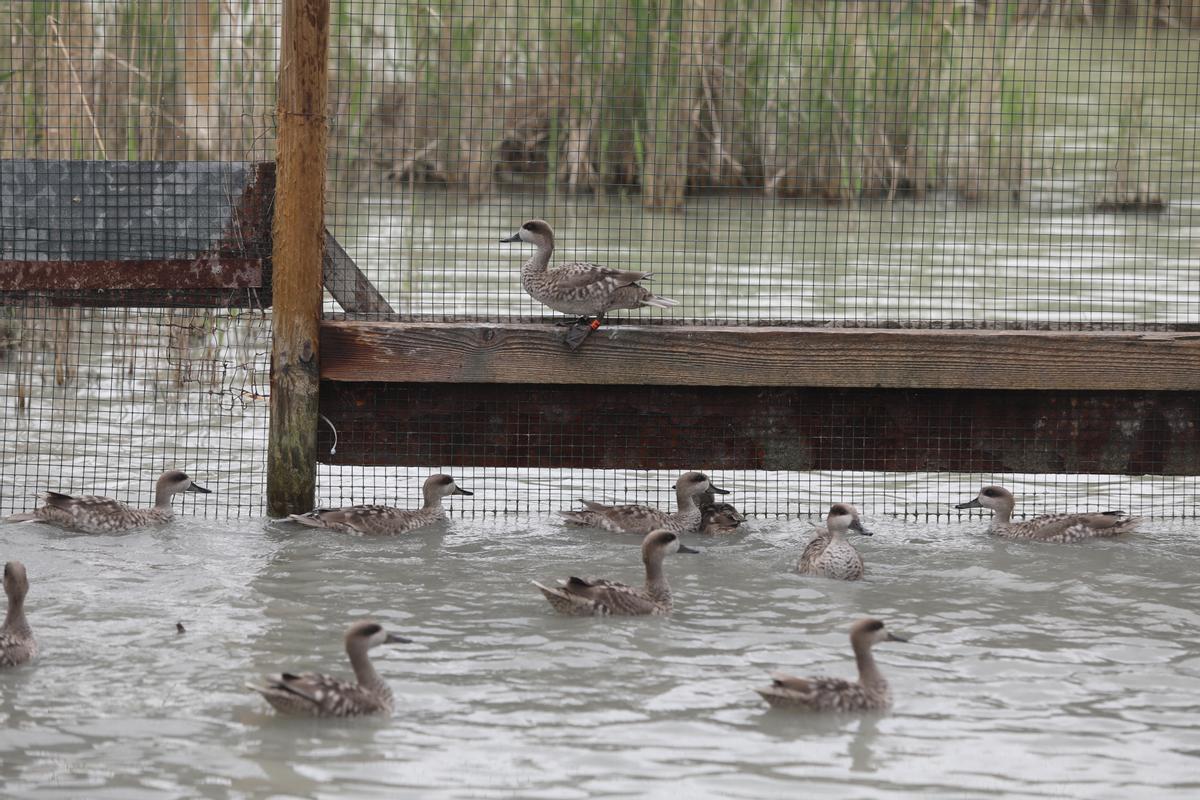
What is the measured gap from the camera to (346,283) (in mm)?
8750

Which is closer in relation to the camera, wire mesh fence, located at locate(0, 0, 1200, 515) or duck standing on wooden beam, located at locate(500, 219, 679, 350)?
duck standing on wooden beam, located at locate(500, 219, 679, 350)

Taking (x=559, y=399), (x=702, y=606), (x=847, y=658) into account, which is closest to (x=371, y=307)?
(x=559, y=399)

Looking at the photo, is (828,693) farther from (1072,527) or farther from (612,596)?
(1072,527)

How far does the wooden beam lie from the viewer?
28.2 feet

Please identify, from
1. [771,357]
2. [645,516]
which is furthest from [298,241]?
[771,357]

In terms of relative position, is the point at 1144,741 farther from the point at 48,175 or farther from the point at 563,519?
the point at 48,175

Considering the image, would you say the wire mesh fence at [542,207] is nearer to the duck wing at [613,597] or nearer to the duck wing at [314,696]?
the duck wing at [613,597]

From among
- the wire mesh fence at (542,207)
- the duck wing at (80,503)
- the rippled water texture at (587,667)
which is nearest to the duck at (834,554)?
the rippled water texture at (587,667)

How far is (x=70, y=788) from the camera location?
509 centimetres

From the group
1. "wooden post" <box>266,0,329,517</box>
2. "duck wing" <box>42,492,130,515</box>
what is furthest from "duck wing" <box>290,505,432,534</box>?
"duck wing" <box>42,492,130,515</box>

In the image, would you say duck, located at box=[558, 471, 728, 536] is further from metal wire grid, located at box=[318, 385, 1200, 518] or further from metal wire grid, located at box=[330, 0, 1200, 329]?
metal wire grid, located at box=[330, 0, 1200, 329]

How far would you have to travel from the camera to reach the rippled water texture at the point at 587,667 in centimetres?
530

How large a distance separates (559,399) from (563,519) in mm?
708

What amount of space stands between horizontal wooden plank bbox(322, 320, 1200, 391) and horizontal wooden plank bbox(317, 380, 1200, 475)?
247mm
